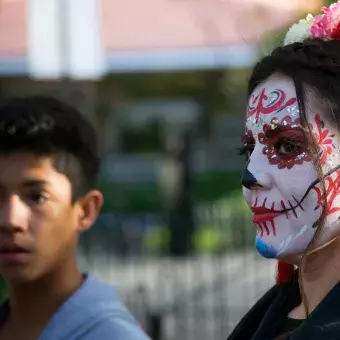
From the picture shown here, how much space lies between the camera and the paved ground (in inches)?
259

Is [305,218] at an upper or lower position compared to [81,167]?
lower

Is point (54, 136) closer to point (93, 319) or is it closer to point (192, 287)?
point (93, 319)

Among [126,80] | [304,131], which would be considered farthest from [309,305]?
[126,80]

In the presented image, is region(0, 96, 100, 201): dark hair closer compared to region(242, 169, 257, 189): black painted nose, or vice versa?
region(242, 169, 257, 189): black painted nose

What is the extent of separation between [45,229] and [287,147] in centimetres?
87

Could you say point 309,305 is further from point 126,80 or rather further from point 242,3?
point 126,80

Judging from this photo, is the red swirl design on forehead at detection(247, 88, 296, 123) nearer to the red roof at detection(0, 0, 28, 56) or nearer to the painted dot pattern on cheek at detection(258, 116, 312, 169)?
the painted dot pattern on cheek at detection(258, 116, 312, 169)

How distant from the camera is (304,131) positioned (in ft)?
5.27

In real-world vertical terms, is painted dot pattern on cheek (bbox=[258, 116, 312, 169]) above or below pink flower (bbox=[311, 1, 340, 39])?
below

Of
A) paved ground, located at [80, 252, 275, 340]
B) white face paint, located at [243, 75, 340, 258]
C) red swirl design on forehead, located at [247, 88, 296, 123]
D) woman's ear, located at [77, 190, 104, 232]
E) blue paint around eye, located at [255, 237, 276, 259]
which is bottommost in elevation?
blue paint around eye, located at [255, 237, 276, 259]

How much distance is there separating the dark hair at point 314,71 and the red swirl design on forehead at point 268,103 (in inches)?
1.4

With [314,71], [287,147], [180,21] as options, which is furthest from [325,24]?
[180,21]

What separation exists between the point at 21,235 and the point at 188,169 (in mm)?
7476

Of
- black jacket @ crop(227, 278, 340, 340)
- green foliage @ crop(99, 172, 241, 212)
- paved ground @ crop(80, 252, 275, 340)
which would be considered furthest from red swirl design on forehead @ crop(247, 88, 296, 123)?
A: green foliage @ crop(99, 172, 241, 212)
